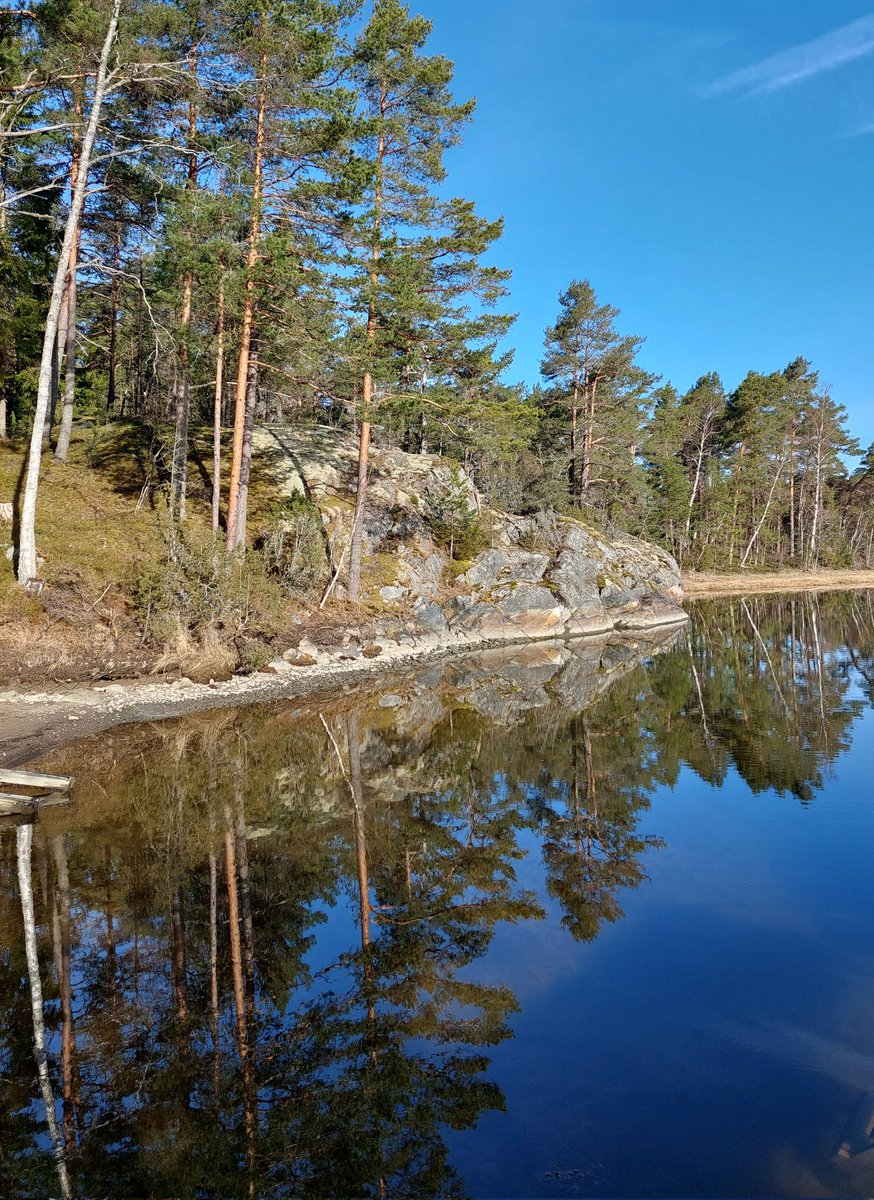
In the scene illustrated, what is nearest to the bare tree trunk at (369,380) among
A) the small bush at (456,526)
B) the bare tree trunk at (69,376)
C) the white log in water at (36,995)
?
the small bush at (456,526)

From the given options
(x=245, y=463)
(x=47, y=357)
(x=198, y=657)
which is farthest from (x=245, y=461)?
(x=198, y=657)

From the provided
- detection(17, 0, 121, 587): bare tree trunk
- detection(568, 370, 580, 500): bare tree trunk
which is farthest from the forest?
detection(568, 370, 580, 500): bare tree trunk

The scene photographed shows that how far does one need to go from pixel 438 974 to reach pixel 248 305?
18.3 meters

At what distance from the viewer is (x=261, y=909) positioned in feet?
24.5

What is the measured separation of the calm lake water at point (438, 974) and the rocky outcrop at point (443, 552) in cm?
1316

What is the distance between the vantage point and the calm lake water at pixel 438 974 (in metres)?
4.46

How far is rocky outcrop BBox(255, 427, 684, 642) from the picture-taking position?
26.2 meters

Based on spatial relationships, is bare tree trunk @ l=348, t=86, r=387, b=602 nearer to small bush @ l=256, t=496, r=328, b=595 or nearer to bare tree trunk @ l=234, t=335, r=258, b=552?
small bush @ l=256, t=496, r=328, b=595

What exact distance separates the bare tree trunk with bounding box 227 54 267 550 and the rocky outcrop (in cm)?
472

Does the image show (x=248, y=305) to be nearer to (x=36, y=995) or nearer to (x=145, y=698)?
(x=145, y=698)

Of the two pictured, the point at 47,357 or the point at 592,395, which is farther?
the point at 592,395

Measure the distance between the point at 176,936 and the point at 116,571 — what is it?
1360 cm

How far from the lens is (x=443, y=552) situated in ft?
95.8

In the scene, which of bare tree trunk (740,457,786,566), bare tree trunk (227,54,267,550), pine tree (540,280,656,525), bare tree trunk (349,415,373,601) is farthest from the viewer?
bare tree trunk (740,457,786,566)
